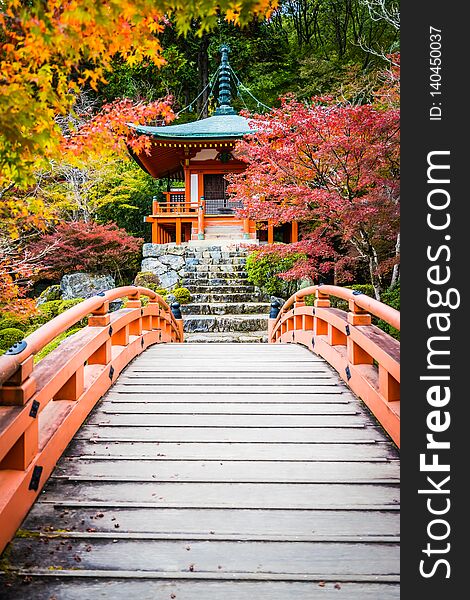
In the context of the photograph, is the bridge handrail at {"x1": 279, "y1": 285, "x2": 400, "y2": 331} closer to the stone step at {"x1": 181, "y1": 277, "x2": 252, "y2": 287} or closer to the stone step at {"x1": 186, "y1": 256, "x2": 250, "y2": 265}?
the stone step at {"x1": 181, "y1": 277, "x2": 252, "y2": 287}

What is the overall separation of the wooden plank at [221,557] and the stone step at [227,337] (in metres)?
7.56

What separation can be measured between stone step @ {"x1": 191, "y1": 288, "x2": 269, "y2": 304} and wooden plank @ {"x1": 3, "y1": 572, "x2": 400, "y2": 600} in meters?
9.93

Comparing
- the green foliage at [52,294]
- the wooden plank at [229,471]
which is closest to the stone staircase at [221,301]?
the green foliage at [52,294]

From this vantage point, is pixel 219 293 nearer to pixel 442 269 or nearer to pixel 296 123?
pixel 296 123

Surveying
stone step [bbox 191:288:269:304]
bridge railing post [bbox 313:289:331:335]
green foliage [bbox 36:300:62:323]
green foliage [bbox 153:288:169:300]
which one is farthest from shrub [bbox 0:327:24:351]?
bridge railing post [bbox 313:289:331:335]

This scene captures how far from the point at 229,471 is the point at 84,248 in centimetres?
1256

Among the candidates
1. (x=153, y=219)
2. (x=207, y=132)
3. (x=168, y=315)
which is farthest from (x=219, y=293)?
(x=207, y=132)

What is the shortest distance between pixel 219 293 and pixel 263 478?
957 cm

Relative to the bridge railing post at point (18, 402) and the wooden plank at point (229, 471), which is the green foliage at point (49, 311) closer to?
the wooden plank at point (229, 471)

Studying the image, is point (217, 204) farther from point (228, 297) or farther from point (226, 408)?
point (226, 408)

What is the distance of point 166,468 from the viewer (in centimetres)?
260

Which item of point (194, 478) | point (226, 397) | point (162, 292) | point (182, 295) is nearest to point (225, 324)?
point (182, 295)

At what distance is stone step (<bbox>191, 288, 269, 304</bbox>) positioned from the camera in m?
11.7

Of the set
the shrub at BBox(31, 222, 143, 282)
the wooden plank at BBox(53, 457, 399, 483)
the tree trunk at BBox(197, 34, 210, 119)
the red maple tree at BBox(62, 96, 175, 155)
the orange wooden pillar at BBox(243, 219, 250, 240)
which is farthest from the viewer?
the tree trunk at BBox(197, 34, 210, 119)
